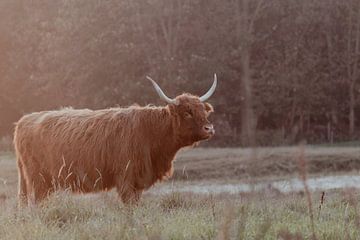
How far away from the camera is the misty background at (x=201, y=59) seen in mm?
31719

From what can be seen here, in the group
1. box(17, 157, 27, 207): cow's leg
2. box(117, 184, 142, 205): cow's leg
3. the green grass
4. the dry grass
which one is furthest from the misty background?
the green grass

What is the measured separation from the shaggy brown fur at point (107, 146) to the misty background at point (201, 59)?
20085 millimetres

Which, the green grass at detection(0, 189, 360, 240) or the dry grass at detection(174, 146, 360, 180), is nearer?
the green grass at detection(0, 189, 360, 240)

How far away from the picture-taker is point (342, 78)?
34.7 m

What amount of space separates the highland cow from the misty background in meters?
20.1

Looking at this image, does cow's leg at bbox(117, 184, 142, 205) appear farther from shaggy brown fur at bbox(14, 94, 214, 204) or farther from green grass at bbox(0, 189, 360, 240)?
green grass at bbox(0, 189, 360, 240)

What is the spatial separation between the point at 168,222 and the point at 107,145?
4.36 meters

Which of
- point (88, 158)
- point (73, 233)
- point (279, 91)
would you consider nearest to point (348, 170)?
point (279, 91)

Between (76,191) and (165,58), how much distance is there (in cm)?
2232

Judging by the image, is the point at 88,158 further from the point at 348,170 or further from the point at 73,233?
the point at 348,170

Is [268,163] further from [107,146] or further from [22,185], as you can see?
[107,146]

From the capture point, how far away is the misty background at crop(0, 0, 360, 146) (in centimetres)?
3172

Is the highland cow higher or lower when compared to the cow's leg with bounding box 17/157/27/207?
higher

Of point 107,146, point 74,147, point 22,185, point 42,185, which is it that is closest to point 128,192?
point 107,146
